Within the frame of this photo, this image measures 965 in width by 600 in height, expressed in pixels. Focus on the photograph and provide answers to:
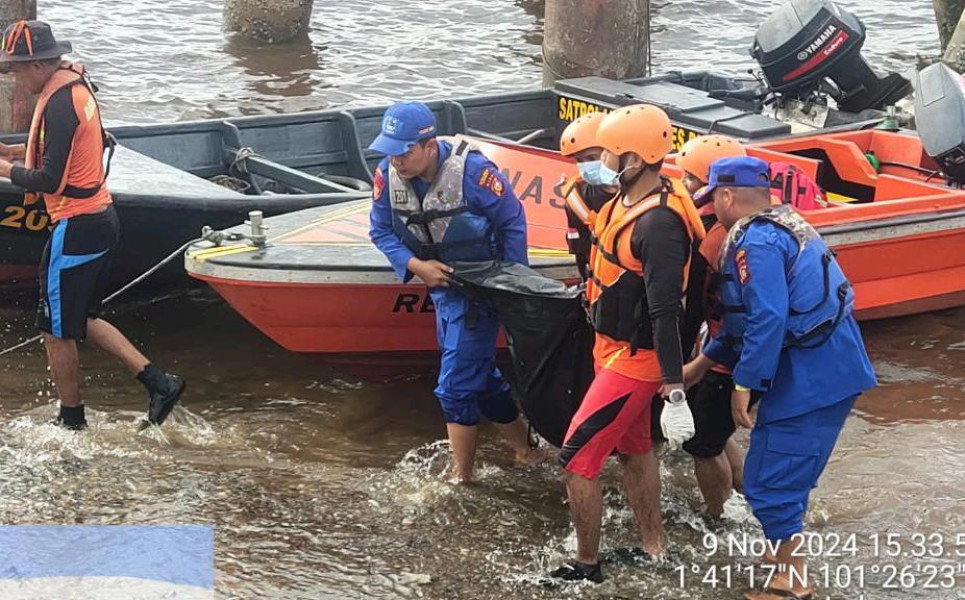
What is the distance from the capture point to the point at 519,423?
5.71 meters

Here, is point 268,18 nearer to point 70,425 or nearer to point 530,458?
point 70,425

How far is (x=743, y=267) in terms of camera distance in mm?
4148

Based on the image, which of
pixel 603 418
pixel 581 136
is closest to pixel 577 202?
pixel 581 136

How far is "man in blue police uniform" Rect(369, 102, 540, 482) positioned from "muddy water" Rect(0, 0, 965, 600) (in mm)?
544

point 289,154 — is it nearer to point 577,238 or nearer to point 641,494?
point 577,238

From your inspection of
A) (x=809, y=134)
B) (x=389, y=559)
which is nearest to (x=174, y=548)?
(x=389, y=559)

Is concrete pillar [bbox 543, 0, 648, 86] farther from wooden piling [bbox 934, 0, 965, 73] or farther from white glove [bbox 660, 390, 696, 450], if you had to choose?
white glove [bbox 660, 390, 696, 450]

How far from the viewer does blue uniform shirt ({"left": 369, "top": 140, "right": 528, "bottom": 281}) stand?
17.0 feet

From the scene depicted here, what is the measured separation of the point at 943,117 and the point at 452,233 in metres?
3.47

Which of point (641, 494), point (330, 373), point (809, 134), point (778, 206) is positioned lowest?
point (330, 373)

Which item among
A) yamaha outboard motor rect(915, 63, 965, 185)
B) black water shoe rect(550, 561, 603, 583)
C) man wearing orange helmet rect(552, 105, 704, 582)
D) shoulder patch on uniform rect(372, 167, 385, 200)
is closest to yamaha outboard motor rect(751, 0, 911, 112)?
yamaha outboard motor rect(915, 63, 965, 185)

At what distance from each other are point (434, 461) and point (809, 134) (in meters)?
3.75

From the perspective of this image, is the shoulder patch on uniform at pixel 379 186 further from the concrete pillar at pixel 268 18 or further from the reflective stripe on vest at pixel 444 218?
the concrete pillar at pixel 268 18

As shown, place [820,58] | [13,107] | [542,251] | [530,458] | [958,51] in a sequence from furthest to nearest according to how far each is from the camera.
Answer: [958,51] < [820,58] < [13,107] < [542,251] < [530,458]
